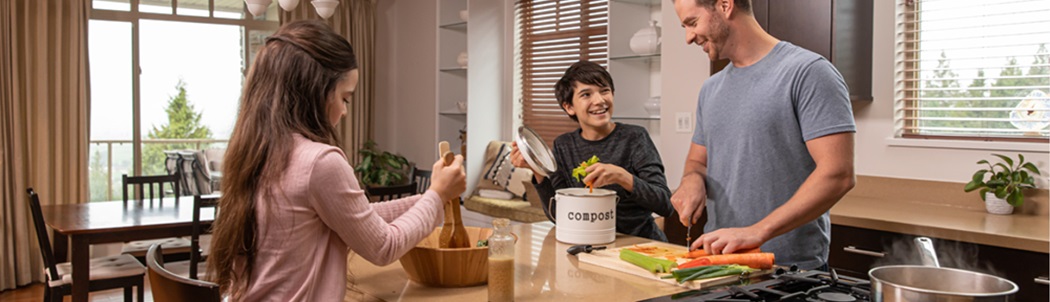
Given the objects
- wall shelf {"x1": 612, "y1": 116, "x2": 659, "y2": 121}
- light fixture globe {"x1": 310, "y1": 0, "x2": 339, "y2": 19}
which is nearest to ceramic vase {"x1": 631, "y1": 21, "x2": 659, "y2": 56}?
wall shelf {"x1": 612, "y1": 116, "x2": 659, "y2": 121}

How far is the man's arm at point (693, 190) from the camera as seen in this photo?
1.90 metres

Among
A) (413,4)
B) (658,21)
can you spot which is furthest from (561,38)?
(413,4)

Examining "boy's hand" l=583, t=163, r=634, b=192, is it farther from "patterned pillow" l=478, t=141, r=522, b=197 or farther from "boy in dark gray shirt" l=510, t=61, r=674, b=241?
"patterned pillow" l=478, t=141, r=522, b=197

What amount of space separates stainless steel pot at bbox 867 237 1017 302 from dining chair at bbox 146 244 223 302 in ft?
3.29

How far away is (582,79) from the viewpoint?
2570 millimetres

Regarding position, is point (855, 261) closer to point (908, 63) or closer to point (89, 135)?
point (908, 63)

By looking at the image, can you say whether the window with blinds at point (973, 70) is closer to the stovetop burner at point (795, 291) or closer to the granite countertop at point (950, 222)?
the granite countertop at point (950, 222)

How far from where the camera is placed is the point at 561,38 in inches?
198

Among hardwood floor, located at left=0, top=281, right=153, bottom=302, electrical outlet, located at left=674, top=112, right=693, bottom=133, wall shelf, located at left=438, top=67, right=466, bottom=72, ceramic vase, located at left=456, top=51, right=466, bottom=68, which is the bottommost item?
hardwood floor, located at left=0, top=281, right=153, bottom=302

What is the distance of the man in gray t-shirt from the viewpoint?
1.71m

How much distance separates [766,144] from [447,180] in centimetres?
76

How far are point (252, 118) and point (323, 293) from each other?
316 millimetres

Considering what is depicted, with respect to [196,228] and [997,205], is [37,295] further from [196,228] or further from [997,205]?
[997,205]

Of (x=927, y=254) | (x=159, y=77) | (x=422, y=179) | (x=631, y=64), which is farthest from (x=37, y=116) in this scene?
(x=927, y=254)
